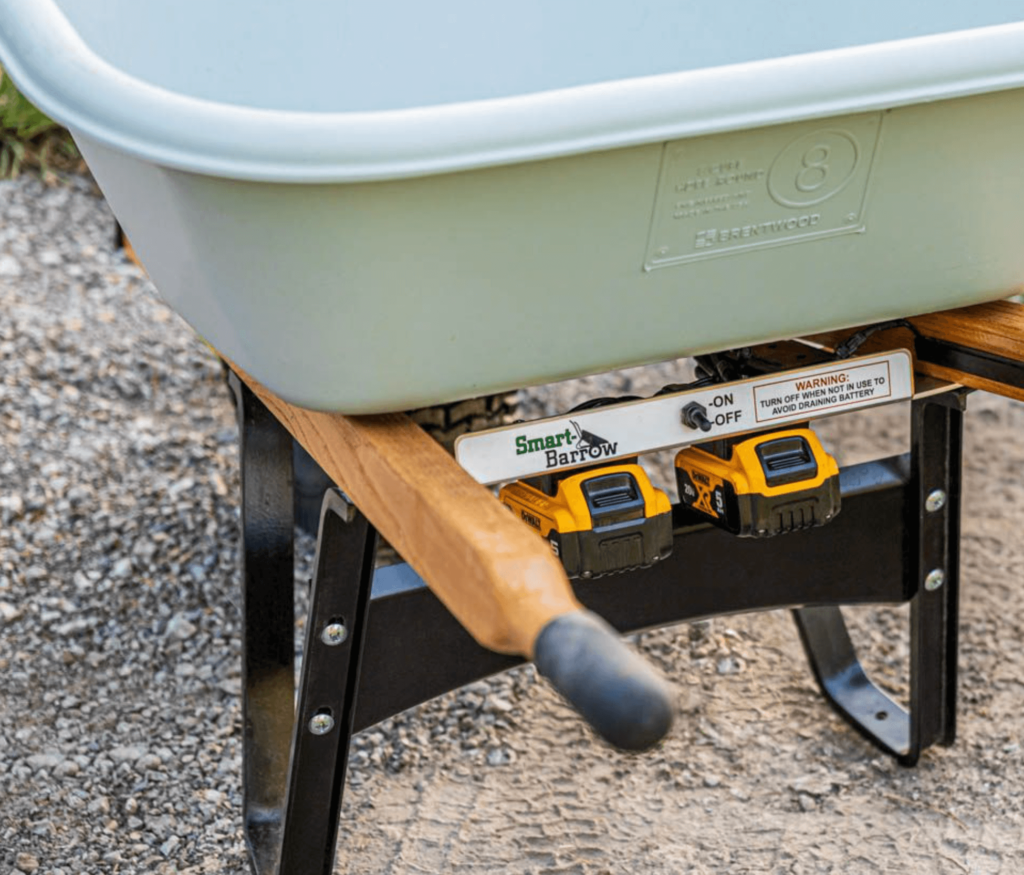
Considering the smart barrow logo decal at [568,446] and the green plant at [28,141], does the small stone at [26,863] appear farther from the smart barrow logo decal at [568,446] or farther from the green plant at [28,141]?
the green plant at [28,141]

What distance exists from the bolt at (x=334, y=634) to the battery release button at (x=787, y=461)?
1.46 feet

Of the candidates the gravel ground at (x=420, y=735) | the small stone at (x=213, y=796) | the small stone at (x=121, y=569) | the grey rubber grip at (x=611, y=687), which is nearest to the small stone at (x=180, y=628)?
the gravel ground at (x=420, y=735)

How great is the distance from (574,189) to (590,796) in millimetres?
1078

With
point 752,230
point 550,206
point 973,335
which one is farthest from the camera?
point 973,335

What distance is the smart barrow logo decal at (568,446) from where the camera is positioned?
132cm

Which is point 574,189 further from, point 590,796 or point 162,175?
point 590,796

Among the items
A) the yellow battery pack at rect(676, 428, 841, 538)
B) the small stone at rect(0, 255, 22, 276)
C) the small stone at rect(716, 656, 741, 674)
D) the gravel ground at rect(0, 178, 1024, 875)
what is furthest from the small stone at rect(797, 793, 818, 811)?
the small stone at rect(0, 255, 22, 276)

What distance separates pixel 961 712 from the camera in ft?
7.00

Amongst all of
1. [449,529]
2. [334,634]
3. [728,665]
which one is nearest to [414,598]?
[334,634]

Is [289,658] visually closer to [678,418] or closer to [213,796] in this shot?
[213,796]

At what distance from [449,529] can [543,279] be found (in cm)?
25

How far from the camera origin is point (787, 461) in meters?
1.40

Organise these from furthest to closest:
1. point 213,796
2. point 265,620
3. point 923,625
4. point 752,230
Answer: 1. point 213,796
2. point 923,625
3. point 265,620
4. point 752,230

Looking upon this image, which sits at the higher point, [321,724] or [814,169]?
[814,169]
